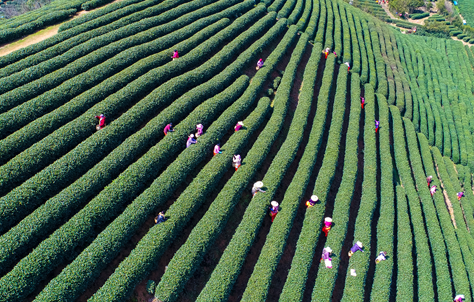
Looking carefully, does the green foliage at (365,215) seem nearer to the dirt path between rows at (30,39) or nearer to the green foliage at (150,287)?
the green foliage at (150,287)

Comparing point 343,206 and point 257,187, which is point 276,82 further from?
point 343,206

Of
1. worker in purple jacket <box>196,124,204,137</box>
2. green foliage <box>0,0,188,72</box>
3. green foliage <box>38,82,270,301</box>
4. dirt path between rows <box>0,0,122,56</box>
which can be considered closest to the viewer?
green foliage <box>38,82,270,301</box>

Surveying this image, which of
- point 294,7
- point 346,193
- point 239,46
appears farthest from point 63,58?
point 294,7

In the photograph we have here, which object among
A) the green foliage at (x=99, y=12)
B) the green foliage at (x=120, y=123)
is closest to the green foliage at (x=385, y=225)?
the green foliage at (x=120, y=123)

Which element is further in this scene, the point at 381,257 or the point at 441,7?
the point at 441,7

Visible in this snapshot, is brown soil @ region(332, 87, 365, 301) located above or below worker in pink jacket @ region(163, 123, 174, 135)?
below

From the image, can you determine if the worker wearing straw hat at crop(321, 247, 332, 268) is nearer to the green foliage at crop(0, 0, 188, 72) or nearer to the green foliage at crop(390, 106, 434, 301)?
the green foliage at crop(390, 106, 434, 301)

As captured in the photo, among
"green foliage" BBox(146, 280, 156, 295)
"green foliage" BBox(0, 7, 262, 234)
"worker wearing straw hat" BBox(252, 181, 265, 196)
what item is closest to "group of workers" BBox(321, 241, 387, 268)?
"worker wearing straw hat" BBox(252, 181, 265, 196)

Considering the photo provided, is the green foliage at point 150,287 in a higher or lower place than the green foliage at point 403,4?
lower

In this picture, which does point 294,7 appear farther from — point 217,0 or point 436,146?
point 436,146

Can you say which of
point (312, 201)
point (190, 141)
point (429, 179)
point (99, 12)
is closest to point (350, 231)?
point (312, 201)
